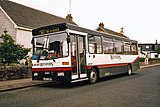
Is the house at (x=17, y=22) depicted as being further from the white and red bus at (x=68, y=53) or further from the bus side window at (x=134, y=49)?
the bus side window at (x=134, y=49)

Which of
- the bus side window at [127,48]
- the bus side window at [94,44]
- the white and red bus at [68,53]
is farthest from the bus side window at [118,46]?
the bus side window at [94,44]

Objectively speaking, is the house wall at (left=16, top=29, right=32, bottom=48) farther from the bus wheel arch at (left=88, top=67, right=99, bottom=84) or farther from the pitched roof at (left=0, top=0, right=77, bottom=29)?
the bus wheel arch at (left=88, top=67, right=99, bottom=84)

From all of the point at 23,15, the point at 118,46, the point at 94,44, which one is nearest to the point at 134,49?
the point at 118,46

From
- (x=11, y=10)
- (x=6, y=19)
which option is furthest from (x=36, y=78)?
(x=11, y=10)

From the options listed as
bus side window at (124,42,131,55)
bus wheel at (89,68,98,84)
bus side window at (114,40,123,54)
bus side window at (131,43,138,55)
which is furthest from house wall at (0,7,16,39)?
bus wheel at (89,68,98,84)

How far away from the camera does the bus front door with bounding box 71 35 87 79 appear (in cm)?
1055

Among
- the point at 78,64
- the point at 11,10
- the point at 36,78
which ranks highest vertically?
the point at 11,10

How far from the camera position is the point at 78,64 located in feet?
35.6

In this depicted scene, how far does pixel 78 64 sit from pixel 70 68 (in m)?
0.84

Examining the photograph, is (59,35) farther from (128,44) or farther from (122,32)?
(122,32)

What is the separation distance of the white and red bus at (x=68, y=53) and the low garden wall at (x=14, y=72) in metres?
3.07

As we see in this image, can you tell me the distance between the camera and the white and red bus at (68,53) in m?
10.2

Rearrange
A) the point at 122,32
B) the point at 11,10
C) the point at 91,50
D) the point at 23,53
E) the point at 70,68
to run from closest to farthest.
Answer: the point at 70,68 → the point at 91,50 → the point at 23,53 → the point at 11,10 → the point at 122,32

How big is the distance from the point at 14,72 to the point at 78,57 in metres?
5.53
